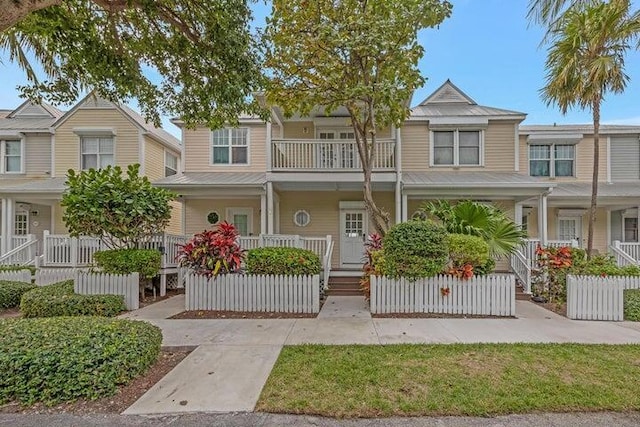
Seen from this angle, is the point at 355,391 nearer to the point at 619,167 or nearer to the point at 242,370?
the point at 242,370

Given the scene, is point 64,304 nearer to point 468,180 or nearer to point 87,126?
point 87,126

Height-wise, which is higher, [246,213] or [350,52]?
[350,52]

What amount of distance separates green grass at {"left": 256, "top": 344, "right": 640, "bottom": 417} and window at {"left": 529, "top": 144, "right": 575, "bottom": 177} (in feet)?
37.2

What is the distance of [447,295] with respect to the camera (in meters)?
8.11

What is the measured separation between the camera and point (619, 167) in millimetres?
15281

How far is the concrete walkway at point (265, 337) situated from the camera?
3.99m

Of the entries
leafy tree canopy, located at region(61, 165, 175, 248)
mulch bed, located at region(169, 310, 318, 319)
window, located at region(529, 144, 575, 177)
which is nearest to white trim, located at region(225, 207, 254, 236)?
leafy tree canopy, located at region(61, 165, 175, 248)

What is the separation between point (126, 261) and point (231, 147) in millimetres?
6625

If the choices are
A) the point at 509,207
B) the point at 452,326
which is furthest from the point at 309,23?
the point at 509,207

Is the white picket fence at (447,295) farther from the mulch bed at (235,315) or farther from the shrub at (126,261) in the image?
the shrub at (126,261)

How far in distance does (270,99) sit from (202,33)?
2.81 m

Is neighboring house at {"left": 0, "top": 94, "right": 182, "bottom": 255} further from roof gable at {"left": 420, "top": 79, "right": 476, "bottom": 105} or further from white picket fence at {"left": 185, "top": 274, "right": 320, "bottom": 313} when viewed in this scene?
roof gable at {"left": 420, "top": 79, "right": 476, "bottom": 105}

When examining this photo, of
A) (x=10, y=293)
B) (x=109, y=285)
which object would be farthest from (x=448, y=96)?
(x=10, y=293)

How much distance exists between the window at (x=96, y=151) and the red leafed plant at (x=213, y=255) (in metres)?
8.89
